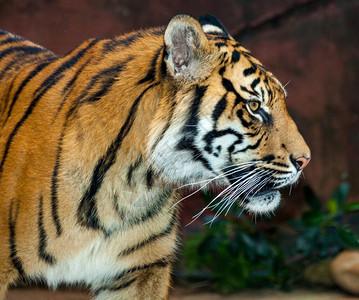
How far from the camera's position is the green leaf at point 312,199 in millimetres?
4172

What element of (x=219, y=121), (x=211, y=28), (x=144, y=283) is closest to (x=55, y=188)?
(x=144, y=283)

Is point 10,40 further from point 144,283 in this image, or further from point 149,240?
point 144,283

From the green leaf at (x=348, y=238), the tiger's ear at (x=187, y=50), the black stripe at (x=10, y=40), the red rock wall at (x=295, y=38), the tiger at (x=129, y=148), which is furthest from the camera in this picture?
the red rock wall at (x=295, y=38)

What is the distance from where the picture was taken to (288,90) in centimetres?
442

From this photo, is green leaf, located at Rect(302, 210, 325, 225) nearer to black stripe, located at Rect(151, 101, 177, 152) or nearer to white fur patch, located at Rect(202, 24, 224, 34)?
white fur patch, located at Rect(202, 24, 224, 34)

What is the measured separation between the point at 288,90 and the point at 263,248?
45.9 inches

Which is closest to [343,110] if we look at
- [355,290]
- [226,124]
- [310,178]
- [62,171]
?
[310,178]

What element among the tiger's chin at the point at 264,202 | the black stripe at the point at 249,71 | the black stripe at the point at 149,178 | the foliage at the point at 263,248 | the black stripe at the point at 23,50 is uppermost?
the black stripe at the point at 23,50

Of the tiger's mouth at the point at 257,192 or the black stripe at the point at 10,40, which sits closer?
the tiger's mouth at the point at 257,192

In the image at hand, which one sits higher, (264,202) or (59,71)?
(59,71)

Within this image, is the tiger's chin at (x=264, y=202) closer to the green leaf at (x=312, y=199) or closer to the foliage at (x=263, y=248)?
the foliage at (x=263, y=248)

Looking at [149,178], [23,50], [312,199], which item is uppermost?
[23,50]

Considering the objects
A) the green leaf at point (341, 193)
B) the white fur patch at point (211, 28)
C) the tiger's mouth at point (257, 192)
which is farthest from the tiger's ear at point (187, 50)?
the green leaf at point (341, 193)

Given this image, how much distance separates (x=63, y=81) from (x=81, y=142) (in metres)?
0.30
